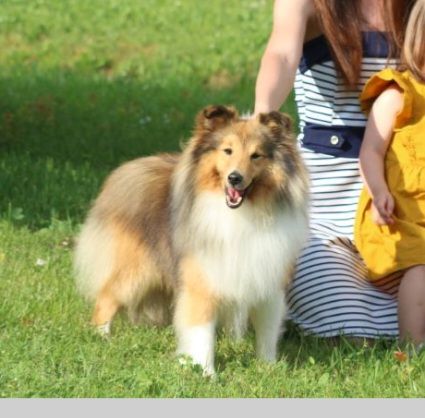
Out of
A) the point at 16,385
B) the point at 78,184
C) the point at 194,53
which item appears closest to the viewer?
the point at 16,385

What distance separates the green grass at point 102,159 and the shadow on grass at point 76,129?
0.02 m

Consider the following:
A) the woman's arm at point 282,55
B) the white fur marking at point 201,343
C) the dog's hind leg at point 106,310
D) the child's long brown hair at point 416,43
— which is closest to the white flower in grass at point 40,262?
the dog's hind leg at point 106,310

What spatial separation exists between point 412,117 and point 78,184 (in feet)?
11.0

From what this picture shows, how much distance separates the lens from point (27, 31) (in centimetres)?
1429

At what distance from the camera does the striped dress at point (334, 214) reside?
5949 mm

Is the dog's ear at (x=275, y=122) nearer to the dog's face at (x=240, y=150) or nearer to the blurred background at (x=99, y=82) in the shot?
the dog's face at (x=240, y=150)

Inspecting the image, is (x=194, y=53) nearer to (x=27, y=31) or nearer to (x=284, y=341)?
(x=27, y=31)

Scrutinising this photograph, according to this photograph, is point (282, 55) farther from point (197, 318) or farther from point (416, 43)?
point (197, 318)

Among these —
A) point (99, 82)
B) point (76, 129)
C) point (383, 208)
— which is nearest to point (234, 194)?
point (383, 208)

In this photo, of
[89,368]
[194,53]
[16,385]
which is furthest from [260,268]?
[194,53]

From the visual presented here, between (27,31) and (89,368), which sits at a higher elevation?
(89,368)

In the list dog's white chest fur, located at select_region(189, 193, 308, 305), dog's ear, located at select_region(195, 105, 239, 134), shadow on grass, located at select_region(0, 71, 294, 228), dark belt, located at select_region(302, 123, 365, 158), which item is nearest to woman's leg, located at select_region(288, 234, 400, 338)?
dark belt, located at select_region(302, 123, 365, 158)

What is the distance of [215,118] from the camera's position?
195 inches

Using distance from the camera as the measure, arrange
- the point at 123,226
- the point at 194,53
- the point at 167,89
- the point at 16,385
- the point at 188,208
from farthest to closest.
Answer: the point at 194,53
the point at 167,89
the point at 123,226
the point at 188,208
the point at 16,385
